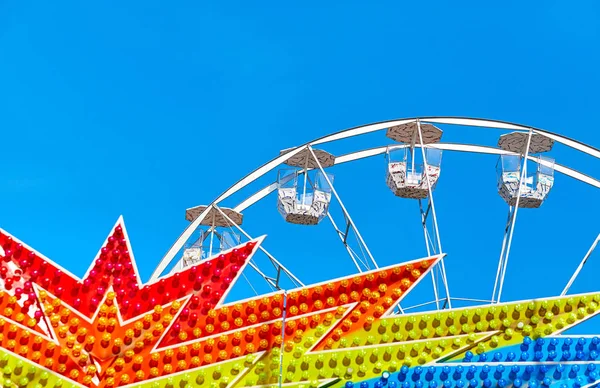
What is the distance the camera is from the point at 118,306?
520 inches

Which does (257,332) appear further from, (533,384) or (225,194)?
(225,194)

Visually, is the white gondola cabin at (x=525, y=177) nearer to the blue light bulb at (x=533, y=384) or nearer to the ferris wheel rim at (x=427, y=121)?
→ the ferris wheel rim at (x=427, y=121)

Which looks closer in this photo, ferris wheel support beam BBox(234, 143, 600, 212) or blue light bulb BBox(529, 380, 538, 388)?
blue light bulb BBox(529, 380, 538, 388)

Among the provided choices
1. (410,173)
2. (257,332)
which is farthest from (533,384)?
(410,173)

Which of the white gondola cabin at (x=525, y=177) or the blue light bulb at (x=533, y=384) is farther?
the white gondola cabin at (x=525, y=177)

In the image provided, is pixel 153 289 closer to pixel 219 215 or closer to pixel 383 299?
pixel 383 299

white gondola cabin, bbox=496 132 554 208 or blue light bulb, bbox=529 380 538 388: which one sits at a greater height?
white gondola cabin, bbox=496 132 554 208

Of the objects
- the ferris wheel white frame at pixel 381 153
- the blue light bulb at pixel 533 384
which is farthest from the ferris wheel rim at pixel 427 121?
the blue light bulb at pixel 533 384

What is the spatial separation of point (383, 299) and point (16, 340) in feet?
19.7

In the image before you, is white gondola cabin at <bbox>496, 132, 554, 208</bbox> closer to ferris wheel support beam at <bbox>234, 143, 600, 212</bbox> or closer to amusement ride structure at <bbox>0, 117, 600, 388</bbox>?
ferris wheel support beam at <bbox>234, 143, 600, 212</bbox>

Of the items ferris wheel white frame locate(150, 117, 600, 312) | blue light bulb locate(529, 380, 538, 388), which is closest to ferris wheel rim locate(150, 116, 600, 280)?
ferris wheel white frame locate(150, 117, 600, 312)

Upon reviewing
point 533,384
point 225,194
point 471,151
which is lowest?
point 533,384

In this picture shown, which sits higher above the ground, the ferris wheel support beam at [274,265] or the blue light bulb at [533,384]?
the ferris wheel support beam at [274,265]

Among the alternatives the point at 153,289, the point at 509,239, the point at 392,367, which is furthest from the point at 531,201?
the point at 153,289
